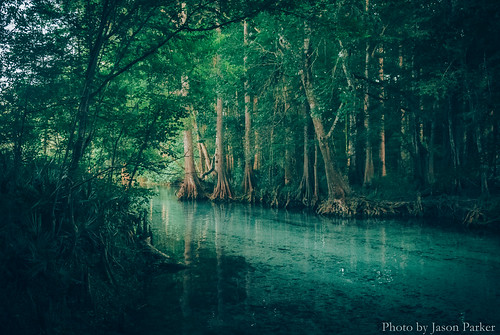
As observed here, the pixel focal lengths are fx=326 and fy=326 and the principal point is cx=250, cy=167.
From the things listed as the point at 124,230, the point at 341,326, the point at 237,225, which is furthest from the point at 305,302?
the point at 237,225

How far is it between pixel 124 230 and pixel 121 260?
29.7 inches

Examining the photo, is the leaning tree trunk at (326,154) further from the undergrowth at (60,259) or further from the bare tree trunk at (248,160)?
the undergrowth at (60,259)

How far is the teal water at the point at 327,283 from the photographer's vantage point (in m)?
4.21

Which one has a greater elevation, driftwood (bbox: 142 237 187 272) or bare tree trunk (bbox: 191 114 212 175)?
bare tree trunk (bbox: 191 114 212 175)

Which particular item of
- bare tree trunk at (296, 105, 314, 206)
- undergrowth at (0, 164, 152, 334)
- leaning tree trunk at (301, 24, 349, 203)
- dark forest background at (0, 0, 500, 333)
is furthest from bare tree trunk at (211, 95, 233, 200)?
undergrowth at (0, 164, 152, 334)

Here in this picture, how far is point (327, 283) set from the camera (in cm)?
567

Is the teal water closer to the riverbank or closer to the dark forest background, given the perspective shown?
the riverbank

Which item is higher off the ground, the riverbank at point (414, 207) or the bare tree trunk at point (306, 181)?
the bare tree trunk at point (306, 181)

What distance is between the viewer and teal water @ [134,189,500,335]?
4.21m

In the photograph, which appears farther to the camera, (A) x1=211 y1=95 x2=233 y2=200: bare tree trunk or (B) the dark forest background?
(A) x1=211 y1=95 x2=233 y2=200: bare tree trunk

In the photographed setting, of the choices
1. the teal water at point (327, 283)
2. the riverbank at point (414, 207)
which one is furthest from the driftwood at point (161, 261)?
the riverbank at point (414, 207)

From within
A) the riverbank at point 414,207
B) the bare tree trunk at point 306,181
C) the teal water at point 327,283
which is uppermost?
the bare tree trunk at point 306,181

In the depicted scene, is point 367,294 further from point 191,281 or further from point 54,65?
point 54,65

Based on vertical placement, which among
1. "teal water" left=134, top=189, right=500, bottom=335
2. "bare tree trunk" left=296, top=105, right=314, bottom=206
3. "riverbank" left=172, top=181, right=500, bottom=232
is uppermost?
"bare tree trunk" left=296, top=105, right=314, bottom=206
